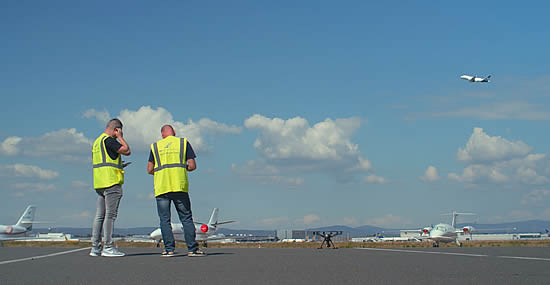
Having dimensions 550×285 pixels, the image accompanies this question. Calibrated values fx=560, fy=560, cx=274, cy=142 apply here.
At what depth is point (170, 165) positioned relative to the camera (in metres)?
8.55

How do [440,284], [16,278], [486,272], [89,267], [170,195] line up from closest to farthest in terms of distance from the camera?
[440,284] < [16,278] < [486,272] < [89,267] < [170,195]

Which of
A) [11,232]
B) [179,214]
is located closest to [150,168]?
[179,214]

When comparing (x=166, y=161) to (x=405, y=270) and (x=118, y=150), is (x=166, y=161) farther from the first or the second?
(x=405, y=270)

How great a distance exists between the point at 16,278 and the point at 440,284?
3.56 metres

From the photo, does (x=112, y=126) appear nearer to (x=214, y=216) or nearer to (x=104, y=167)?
(x=104, y=167)

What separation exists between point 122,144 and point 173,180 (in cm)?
103

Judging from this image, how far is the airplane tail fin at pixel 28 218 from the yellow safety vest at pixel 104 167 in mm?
66909

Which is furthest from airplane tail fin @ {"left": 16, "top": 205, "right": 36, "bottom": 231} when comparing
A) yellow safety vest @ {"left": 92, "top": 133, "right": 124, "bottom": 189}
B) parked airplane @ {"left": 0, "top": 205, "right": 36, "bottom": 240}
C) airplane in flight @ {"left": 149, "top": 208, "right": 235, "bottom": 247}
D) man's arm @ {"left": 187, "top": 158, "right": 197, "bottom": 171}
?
man's arm @ {"left": 187, "top": 158, "right": 197, "bottom": 171}

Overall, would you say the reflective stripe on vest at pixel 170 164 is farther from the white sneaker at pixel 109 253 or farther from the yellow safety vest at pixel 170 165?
the white sneaker at pixel 109 253

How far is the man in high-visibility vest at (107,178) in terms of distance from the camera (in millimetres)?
8602

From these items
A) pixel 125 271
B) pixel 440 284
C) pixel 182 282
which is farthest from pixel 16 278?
pixel 440 284

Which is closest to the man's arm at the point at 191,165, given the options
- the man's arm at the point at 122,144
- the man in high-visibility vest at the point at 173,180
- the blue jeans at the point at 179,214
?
the man in high-visibility vest at the point at 173,180

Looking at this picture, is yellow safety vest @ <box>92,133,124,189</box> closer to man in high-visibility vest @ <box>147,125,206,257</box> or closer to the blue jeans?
man in high-visibility vest @ <box>147,125,206,257</box>

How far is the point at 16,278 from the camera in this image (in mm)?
4809
